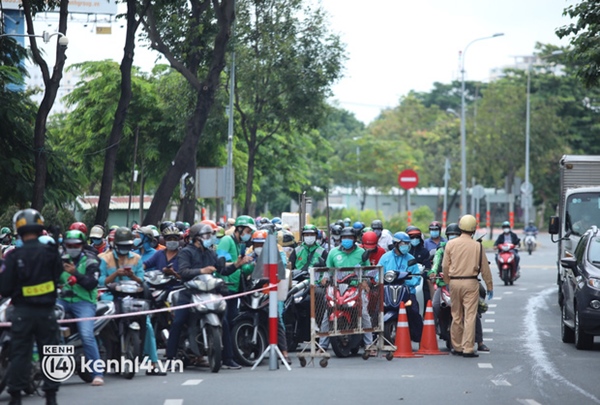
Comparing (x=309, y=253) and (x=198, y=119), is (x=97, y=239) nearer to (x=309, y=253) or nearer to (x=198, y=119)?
(x=309, y=253)

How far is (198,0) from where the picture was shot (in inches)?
1125

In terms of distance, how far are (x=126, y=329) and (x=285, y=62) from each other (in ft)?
85.2

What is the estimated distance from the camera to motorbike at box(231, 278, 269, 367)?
14.8 meters

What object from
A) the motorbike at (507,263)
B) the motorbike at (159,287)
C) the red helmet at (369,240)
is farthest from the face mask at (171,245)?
the motorbike at (507,263)

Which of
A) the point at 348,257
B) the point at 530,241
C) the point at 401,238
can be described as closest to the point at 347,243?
the point at 348,257

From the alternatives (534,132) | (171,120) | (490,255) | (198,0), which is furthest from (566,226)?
(534,132)

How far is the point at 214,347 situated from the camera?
546 inches

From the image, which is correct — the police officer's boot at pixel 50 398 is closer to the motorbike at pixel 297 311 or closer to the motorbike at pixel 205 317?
the motorbike at pixel 205 317

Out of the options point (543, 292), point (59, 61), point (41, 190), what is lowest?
point (543, 292)

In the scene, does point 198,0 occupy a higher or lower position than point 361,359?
higher

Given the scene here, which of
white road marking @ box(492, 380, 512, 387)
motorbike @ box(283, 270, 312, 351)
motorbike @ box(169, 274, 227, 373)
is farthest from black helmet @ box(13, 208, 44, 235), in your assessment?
motorbike @ box(283, 270, 312, 351)

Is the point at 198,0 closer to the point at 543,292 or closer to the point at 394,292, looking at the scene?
the point at 543,292

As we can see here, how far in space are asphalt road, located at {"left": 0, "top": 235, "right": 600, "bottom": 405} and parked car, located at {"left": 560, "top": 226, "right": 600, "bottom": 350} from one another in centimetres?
34

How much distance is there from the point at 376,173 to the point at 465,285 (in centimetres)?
Result: 6382
